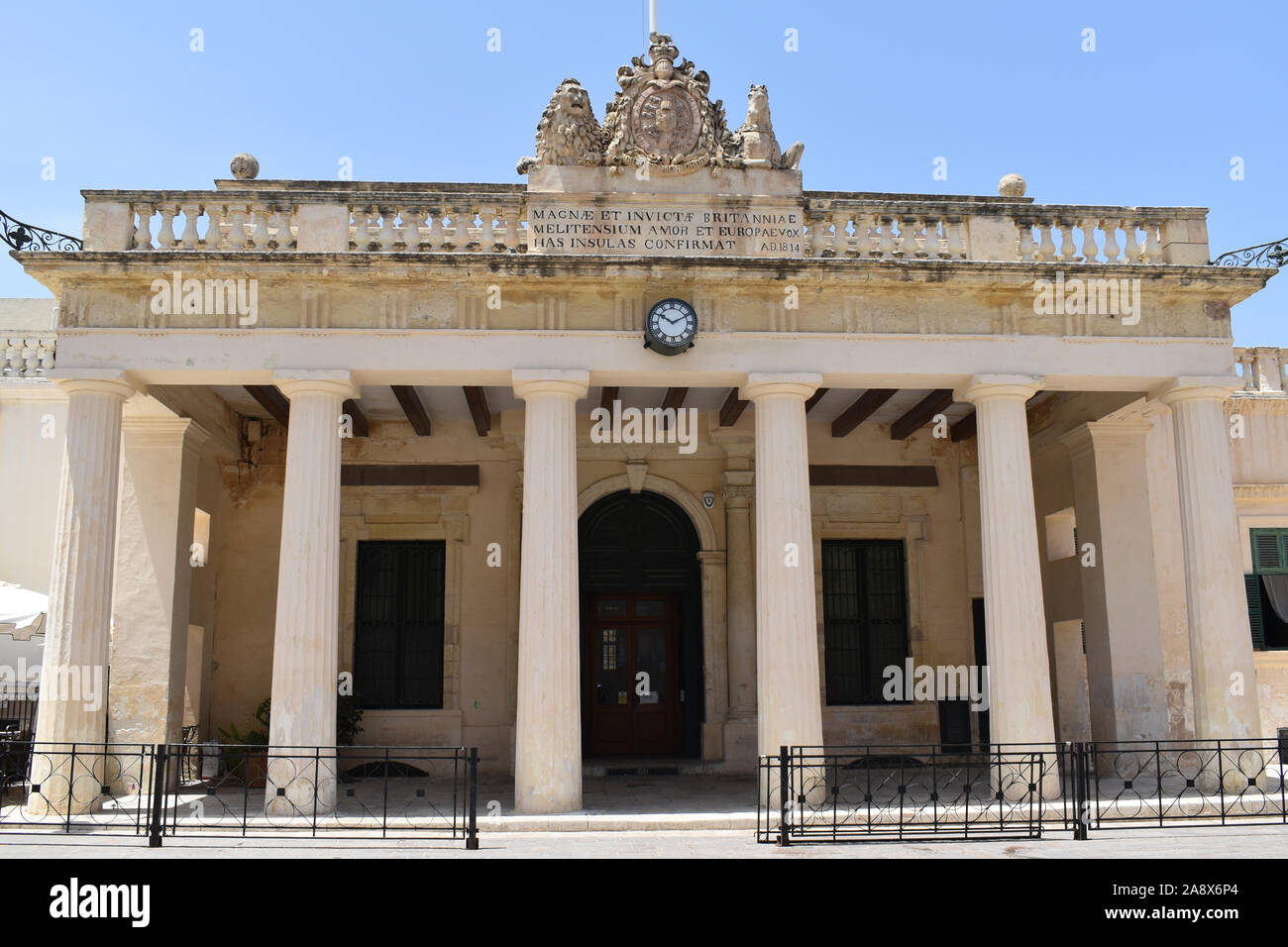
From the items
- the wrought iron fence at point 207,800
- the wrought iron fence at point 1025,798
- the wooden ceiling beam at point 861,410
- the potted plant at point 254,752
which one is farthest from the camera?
the potted plant at point 254,752

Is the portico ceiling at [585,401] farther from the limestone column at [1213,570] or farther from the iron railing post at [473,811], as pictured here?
the iron railing post at [473,811]

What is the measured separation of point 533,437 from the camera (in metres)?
13.1

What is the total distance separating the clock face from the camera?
12.9 m

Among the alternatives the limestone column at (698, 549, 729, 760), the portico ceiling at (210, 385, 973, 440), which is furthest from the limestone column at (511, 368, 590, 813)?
the limestone column at (698, 549, 729, 760)

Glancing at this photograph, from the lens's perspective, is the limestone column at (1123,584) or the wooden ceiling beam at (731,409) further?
the wooden ceiling beam at (731,409)

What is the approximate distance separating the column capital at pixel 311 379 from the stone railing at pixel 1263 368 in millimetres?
14227

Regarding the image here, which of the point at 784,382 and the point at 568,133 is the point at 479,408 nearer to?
the point at 568,133

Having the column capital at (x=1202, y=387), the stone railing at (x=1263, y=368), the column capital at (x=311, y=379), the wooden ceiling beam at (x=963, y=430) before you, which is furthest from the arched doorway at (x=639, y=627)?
the stone railing at (x=1263, y=368)

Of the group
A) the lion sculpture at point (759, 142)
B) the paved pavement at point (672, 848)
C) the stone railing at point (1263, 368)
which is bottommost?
the paved pavement at point (672, 848)

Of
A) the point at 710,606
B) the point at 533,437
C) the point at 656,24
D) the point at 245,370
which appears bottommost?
the point at 710,606

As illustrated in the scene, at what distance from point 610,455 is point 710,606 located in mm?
2876

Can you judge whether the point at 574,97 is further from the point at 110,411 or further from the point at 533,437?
the point at 110,411

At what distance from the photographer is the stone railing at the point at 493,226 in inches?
525
